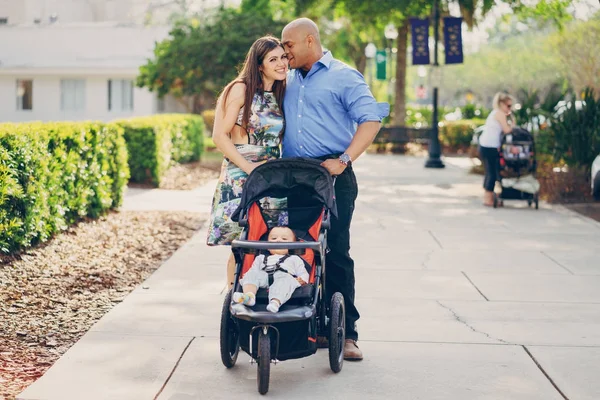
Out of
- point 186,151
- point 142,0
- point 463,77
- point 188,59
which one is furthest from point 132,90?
point 463,77

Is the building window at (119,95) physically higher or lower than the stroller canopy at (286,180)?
higher

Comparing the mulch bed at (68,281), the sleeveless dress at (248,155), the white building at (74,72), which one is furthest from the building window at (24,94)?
the sleeveless dress at (248,155)

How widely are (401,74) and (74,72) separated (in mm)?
15677

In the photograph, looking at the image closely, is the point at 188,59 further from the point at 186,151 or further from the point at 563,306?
the point at 563,306

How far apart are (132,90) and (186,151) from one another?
19.1 m

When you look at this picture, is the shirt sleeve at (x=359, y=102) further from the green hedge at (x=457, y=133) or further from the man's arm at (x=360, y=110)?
the green hedge at (x=457, y=133)

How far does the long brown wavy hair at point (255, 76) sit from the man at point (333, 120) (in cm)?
8

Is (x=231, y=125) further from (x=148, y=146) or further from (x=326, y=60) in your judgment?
(x=148, y=146)

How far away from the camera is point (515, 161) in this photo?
13656 mm

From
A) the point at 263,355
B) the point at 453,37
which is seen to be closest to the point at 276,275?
→ the point at 263,355

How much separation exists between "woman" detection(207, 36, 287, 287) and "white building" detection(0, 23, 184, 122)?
3439 centimetres

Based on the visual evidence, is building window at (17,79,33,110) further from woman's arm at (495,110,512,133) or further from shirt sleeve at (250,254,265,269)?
shirt sleeve at (250,254,265,269)

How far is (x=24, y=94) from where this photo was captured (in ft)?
135

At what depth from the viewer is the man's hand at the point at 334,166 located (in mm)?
5586
